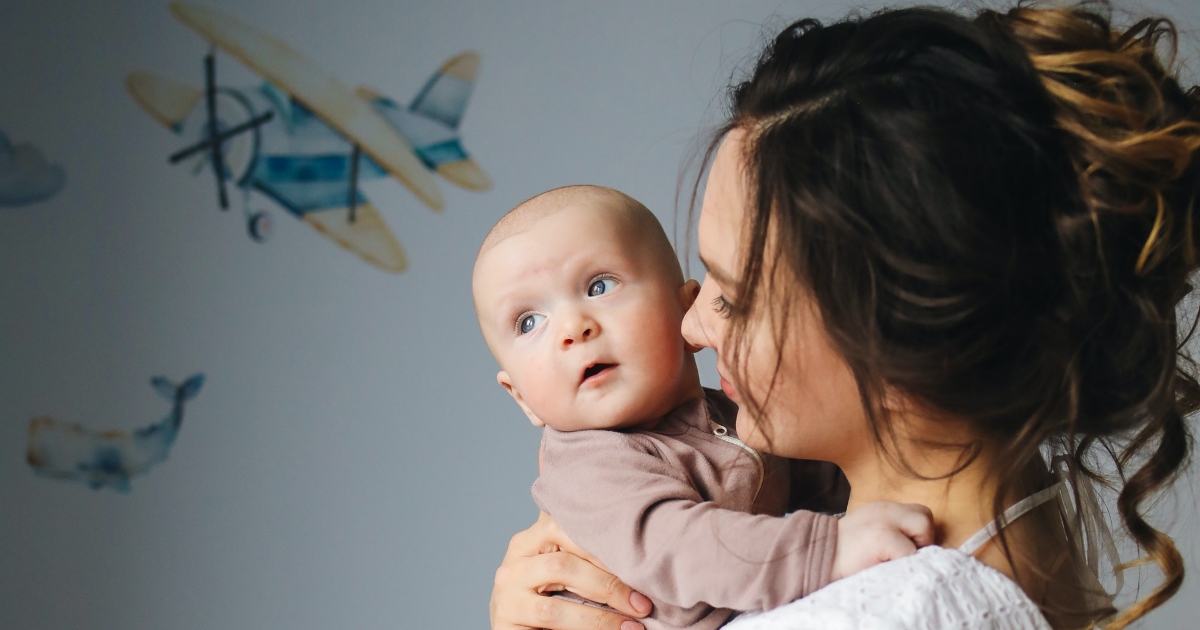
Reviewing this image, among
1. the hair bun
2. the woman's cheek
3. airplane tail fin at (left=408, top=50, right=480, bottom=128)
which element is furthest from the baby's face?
airplane tail fin at (left=408, top=50, right=480, bottom=128)

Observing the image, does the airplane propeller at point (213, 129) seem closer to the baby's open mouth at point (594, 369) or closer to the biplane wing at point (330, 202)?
the biplane wing at point (330, 202)

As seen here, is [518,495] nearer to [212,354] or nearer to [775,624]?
[212,354]

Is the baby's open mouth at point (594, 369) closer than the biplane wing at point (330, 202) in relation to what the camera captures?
Yes

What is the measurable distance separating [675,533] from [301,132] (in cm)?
198

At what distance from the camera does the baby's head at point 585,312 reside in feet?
3.34

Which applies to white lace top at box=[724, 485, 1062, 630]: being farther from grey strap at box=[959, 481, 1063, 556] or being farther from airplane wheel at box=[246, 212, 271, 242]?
airplane wheel at box=[246, 212, 271, 242]

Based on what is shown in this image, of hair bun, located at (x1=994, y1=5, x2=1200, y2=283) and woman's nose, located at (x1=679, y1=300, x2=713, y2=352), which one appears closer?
hair bun, located at (x1=994, y1=5, x2=1200, y2=283)

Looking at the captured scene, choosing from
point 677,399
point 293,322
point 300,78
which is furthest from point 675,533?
point 300,78

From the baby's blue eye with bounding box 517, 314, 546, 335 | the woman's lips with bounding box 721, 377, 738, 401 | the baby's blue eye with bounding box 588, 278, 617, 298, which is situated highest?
the baby's blue eye with bounding box 588, 278, 617, 298

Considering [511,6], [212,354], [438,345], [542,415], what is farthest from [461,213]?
[542,415]

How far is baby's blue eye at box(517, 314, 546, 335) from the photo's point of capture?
106 cm

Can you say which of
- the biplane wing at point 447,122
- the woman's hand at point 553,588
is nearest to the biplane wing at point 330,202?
the biplane wing at point 447,122

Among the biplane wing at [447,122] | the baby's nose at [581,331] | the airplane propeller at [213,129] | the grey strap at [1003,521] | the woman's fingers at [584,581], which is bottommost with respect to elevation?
the woman's fingers at [584,581]

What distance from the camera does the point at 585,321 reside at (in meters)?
1.01
